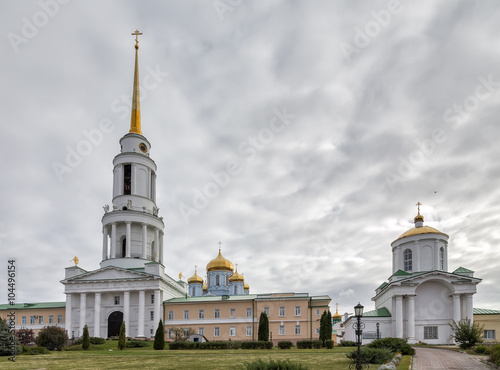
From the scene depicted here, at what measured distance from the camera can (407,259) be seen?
5725 cm

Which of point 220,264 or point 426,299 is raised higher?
point 220,264

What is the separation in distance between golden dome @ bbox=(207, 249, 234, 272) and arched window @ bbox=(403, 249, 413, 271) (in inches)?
1479

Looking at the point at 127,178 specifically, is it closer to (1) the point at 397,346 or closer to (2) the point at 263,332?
(2) the point at 263,332

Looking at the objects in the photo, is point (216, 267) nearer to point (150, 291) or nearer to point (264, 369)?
point (150, 291)

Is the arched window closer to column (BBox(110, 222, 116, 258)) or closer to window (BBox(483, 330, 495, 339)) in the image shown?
window (BBox(483, 330, 495, 339))

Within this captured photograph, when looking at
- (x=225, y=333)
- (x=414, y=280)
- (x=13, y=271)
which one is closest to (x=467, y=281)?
(x=414, y=280)

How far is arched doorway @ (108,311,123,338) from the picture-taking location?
5397 centimetres

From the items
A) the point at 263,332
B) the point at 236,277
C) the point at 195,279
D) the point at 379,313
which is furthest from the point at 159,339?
the point at 195,279

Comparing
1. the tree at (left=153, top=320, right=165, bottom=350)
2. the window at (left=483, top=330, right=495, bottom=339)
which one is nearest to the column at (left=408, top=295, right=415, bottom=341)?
the window at (left=483, top=330, right=495, bottom=339)

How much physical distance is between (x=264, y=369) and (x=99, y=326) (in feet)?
161

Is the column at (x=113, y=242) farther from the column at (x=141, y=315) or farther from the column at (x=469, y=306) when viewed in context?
the column at (x=469, y=306)

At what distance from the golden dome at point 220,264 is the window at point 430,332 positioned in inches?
1655

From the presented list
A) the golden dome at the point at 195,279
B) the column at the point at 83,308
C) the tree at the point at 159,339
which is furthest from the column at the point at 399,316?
the golden dome at the point at 195,279

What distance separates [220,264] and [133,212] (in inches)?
1212
